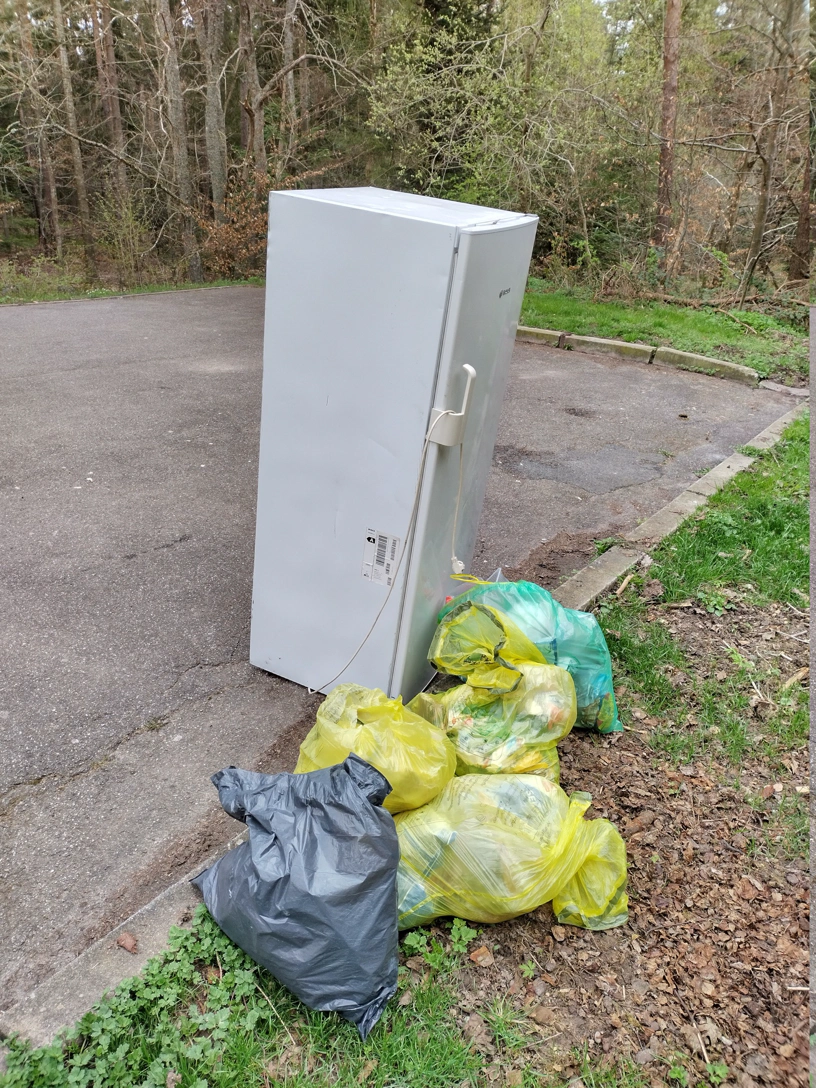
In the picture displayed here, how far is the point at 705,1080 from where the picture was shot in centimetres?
186

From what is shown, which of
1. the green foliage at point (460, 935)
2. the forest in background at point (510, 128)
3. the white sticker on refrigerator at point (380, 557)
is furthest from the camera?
the forest in background at point (510, 128)

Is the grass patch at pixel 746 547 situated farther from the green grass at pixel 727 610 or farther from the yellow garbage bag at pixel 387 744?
the yellow garbage bag at pixel 387 744

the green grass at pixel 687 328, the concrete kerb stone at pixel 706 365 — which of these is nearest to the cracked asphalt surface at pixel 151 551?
the concrete kerb stone at pixel 706 365

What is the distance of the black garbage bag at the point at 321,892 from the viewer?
6.20 ft

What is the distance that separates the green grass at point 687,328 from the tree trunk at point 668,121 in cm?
147

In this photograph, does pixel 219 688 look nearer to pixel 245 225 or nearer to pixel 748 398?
pixel 748 398

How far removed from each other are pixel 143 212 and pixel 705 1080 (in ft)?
54.8

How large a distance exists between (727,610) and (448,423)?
226 centimetres

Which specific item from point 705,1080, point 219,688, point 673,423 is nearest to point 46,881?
point 219,688

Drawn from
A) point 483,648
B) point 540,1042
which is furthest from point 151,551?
point 540,1042

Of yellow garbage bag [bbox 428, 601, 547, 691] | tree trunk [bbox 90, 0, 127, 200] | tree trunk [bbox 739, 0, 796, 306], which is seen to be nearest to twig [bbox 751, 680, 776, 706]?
yellow garbage bag [bbox 428, 601, 547, 691]

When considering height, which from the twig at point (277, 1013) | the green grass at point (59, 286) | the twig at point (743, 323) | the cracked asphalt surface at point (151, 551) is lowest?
the green grass at point (59, 286)

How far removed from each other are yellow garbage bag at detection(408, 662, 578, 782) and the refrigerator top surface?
156cm

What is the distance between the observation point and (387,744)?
7.65 feet
